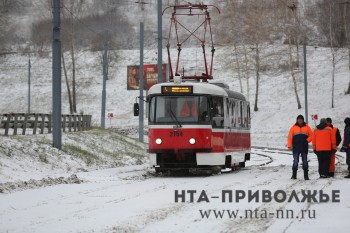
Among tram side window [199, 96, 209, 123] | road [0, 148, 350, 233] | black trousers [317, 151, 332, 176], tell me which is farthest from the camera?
tram side window [199, 96, 209, 123]

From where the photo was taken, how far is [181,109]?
24016 mm

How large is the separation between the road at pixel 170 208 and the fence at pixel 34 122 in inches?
532

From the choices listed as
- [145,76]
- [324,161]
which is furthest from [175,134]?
[145,76]

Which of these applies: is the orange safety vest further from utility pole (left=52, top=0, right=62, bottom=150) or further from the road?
utility pole (left=52, top=0, right=62, bottom=150)

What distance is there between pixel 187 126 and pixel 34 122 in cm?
1329

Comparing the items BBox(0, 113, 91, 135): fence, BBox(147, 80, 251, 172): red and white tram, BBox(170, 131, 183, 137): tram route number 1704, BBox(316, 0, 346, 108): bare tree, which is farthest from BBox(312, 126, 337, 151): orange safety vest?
BBox(316, 0, 346, 108): bare tree

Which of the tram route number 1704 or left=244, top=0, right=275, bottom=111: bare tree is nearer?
the tram route number 1704

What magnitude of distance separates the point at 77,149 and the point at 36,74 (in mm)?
77612

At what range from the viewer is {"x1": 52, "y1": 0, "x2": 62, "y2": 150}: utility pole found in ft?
92.2

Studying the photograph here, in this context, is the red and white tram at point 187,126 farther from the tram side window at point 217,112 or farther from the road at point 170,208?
the road at point 170,208

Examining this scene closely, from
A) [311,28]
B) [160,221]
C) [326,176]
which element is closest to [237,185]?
[326,176]

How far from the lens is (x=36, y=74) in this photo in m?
107

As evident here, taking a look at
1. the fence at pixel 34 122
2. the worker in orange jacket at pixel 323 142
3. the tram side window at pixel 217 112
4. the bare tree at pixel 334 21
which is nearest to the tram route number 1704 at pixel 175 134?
the tram side window at pixel 217 112

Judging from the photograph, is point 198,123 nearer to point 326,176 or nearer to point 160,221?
point 326,176
